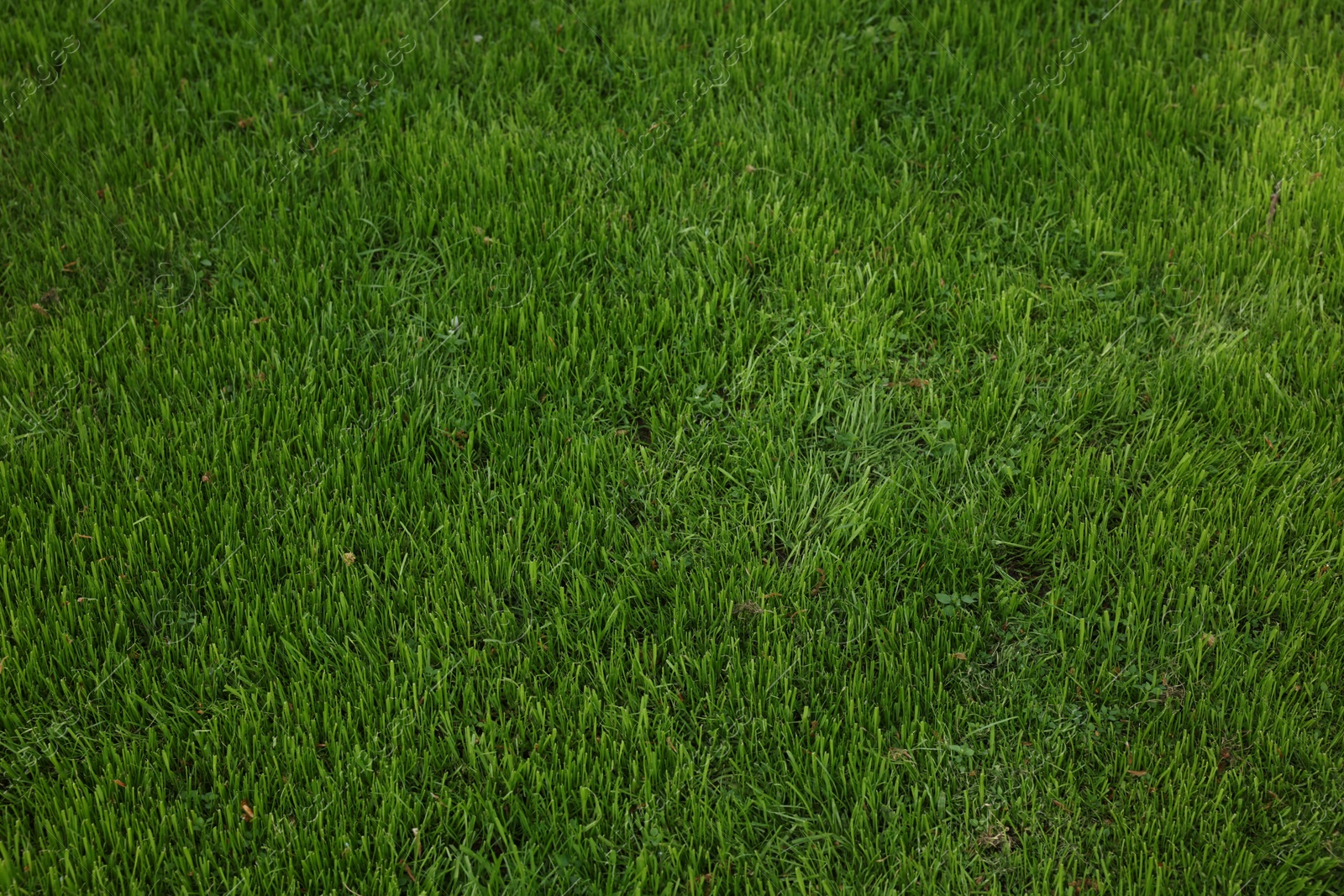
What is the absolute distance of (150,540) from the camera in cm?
301

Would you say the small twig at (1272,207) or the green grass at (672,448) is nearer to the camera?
the green grass at (672,448)

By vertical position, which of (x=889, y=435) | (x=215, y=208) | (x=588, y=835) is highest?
(x=215, y=208)

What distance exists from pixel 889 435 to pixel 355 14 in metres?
3.30

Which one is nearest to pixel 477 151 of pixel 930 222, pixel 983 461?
pixel 930 222

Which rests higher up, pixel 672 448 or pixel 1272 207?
pixel 1272 207

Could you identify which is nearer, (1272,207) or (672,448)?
(672,448)

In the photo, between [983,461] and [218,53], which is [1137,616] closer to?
Answer: [983,461]

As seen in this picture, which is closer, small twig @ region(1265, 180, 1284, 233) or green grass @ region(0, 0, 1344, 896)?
green grass @ region(0, 0, 1344, 896)

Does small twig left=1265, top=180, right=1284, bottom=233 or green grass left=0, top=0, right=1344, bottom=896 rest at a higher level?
small twig left=1265, top=180, right=1284, bottom=233

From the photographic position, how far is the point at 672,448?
11.0ft

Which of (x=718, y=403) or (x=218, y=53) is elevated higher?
(x=218, y=53)

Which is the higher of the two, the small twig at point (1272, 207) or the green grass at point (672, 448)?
the small twig at point (1272, 207)

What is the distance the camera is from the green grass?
2535mm

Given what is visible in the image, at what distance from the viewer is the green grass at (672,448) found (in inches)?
99.8
